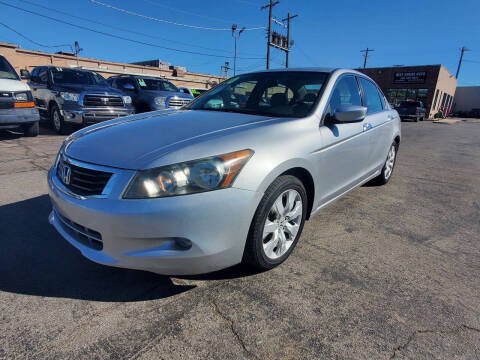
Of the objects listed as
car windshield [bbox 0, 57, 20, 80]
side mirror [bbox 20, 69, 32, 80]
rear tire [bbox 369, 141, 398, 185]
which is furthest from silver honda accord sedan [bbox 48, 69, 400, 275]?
side mirror [bbox 20, 69, 32, 80]

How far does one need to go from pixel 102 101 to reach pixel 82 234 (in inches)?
265

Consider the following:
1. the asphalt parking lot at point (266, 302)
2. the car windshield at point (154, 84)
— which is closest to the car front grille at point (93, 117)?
the car windshield at point (154, 84)

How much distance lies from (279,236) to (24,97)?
708cm

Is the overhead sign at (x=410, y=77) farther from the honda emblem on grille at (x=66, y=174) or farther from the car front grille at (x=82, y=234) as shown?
the car front grille at (x=82, y=234)

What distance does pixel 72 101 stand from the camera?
7461 mm

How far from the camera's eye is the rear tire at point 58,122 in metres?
7.86

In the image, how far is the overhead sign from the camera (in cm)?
3391

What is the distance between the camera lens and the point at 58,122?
8.06m

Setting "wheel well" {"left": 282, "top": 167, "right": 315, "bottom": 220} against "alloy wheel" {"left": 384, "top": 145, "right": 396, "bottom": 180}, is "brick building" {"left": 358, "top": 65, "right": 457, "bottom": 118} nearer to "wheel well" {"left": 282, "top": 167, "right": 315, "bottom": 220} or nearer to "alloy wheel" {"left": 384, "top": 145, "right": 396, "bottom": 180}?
"alloy wheel" {"left": 384, "top": 145, "right": 396, "bottom": 180}

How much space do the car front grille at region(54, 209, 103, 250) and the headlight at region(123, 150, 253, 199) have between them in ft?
1.23

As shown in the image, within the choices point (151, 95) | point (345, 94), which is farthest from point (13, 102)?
point (345, 94)

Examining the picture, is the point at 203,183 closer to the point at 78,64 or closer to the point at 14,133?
the point at 14,133

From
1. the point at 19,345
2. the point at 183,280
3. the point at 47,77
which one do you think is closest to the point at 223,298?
the point at 183,280

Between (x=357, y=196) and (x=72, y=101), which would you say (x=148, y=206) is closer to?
(x=357, y=196)
